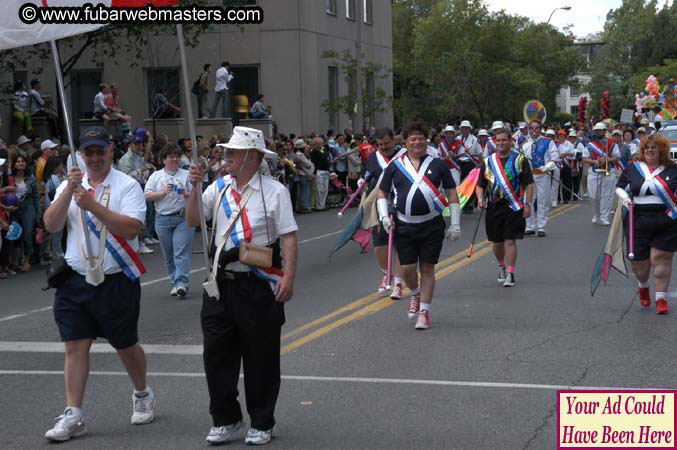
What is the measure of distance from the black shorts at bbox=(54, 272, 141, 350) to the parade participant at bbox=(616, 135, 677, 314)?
5818 mm

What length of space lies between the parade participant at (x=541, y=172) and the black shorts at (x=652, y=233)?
8.43 metres

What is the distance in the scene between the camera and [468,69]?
54281 mm

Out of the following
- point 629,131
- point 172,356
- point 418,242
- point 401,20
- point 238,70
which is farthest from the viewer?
point 401,20

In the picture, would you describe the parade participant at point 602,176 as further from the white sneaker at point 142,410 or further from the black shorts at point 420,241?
the white sneaker at point 142,410

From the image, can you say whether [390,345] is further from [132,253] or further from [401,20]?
[401,20]

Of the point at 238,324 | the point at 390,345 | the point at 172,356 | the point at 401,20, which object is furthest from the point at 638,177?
the point at 401,20

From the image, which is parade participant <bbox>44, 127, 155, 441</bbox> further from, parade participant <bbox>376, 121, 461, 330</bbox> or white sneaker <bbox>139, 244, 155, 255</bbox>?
white sneaker <bbox>139, 244, 155, 255</bbox>

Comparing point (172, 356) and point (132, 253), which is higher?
point (132, 253)

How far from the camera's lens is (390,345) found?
30.5 feet

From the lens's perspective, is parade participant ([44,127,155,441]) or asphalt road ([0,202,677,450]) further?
asphalt road ([0,202,677,450])

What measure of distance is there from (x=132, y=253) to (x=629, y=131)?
57.8 ft

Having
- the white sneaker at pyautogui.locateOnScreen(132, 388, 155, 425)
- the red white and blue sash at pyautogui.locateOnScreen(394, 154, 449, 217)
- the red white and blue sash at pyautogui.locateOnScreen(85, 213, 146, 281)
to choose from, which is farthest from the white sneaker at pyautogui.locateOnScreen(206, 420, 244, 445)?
the red white and blue sash at pyautogui.locateOnScreen(394, 154, 449, 217)

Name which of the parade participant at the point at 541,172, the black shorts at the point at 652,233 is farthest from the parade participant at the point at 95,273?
the parade participant at the point at 541,172

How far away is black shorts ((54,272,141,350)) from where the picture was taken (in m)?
6.58
